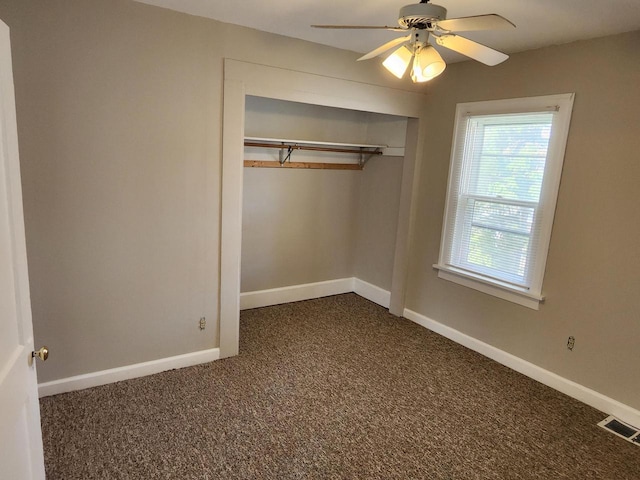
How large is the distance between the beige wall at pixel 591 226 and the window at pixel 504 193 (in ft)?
0.29

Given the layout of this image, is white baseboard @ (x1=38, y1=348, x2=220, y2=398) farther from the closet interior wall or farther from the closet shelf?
the closet shelf

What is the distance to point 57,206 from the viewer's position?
241 cm

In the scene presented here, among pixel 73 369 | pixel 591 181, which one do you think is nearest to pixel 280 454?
pixel 73 369

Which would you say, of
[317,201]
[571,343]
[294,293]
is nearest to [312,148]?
[317,201]

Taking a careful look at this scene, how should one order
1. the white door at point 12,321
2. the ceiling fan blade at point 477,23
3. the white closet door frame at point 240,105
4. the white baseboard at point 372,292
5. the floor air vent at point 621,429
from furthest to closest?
the white baseboard at point 372,292 < the white closet door frame at point 240,105 < the floor air vent at point 621,429 < the ceiling fan blade at point 477,23 < the white door at point 12,321

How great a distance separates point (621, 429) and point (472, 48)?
252cm

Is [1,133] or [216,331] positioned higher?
[1,133]

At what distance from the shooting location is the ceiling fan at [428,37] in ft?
5.63

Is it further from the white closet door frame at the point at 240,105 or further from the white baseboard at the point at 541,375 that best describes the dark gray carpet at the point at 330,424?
the white closet door frame at the point at 240,105

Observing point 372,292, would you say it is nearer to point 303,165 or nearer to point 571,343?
point 303,165

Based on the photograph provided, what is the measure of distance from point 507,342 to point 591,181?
140 centimetres

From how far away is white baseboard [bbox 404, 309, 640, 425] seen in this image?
2.70 meters

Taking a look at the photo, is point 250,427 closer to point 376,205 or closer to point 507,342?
point 507,342

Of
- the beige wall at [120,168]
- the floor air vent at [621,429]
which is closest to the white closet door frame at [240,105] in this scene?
the beige wall at [120,168]
